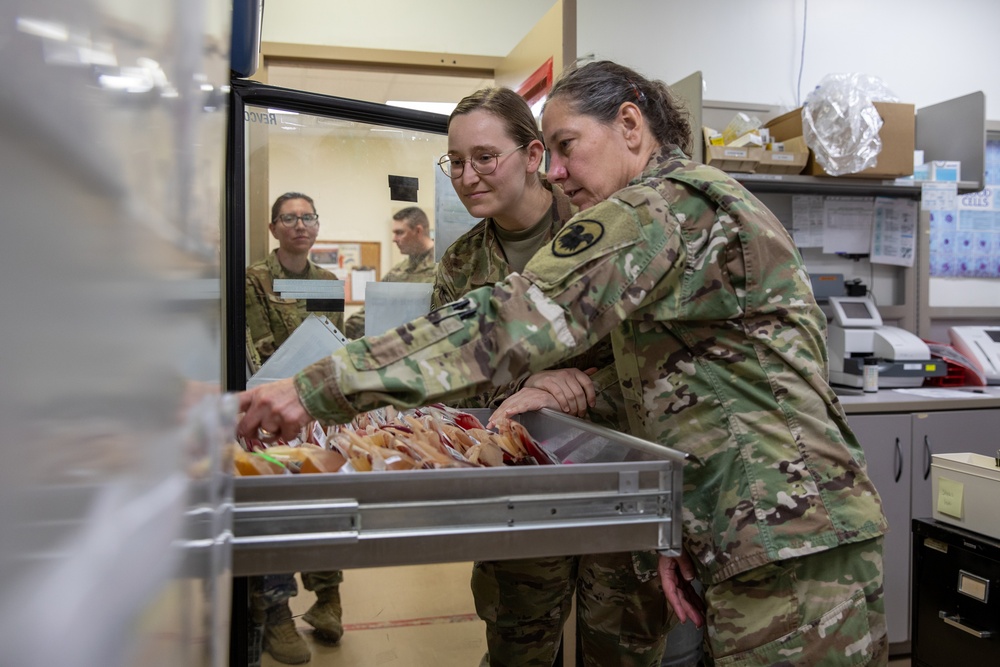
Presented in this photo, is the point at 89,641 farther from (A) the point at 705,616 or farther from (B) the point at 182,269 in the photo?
(A) the point at 705,616

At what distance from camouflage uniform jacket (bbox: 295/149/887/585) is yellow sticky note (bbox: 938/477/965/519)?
3.53 ft

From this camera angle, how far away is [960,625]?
1.92 meters

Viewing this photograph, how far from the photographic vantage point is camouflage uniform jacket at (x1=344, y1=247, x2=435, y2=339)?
1.90 meters

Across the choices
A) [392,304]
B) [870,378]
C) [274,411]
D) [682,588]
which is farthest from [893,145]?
[274,411]

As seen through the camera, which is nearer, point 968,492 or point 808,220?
point 968,492

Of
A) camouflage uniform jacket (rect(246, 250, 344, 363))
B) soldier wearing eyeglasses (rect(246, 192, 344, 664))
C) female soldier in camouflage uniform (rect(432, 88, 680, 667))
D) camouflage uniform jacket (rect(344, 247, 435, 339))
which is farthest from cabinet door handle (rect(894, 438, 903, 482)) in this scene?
Result: camouflage uniform jacket (rect(246, 250, 344, 363))

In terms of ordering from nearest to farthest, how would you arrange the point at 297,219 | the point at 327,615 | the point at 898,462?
1. the point at 297,219
2. the point at 327,615
3. the point at 898,462

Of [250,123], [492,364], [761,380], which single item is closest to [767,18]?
[250,123]

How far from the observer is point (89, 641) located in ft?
0.44

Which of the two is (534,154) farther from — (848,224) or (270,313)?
(848,224)

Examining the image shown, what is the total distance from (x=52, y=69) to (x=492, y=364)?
753 millimetres

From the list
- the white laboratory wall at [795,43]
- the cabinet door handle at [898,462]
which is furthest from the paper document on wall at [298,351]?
the white laboratory wall at [795,43]

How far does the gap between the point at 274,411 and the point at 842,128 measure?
2.78 metres

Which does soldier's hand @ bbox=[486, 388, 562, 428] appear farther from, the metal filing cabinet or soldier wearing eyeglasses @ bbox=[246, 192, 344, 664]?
the metal filing cabinet
